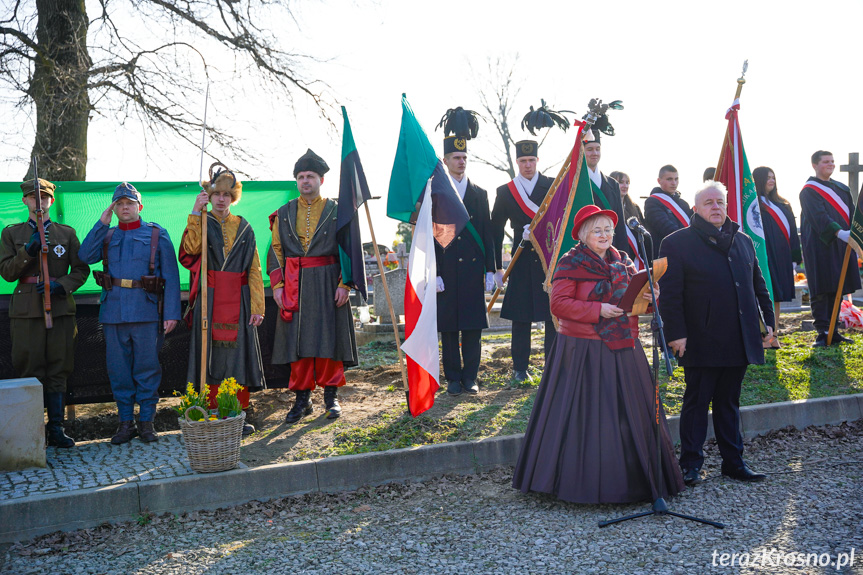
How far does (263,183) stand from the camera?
772 cm

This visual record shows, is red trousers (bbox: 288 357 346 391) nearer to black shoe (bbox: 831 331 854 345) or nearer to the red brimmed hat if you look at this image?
the red brimmed hat

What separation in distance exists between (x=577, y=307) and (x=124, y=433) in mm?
3608

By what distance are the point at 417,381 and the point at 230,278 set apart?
1.74 meters

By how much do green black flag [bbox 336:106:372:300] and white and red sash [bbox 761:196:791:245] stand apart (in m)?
4.94

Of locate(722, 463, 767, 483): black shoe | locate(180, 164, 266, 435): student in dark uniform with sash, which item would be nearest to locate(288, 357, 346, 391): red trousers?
locate(180, 164, 266, 435): student in dark uniform with sash

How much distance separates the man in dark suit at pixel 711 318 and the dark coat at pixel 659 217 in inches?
116

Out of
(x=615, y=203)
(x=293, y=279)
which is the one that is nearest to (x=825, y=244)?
(x=615, y=203)

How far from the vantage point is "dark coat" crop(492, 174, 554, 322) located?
704cm

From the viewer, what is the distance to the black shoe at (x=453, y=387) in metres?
6.76

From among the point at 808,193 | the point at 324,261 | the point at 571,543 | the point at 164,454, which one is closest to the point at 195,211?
the point at 324,261

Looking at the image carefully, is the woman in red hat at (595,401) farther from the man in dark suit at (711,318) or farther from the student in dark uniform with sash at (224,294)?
the student in dark uniform with sash at (224,294)

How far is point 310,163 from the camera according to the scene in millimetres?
6254

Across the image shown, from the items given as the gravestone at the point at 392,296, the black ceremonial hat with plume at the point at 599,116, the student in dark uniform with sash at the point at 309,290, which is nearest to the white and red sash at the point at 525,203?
the black ceremonial hat with plume at the point at 599,116

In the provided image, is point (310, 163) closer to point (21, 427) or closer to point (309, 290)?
point (309, 290)
